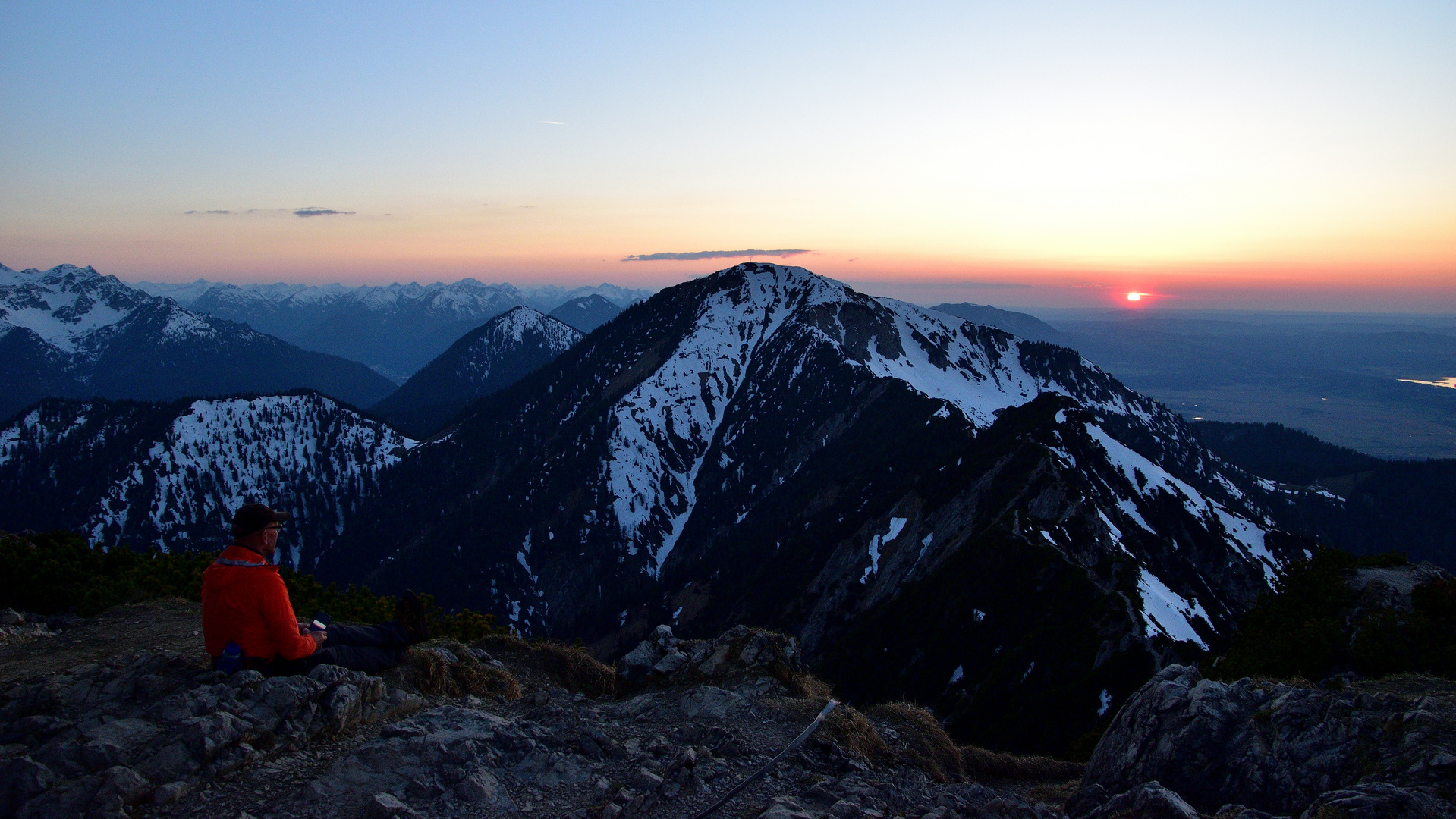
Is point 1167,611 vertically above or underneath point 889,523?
above

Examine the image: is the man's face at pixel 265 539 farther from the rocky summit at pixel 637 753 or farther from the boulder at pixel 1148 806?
the boulder at pixel 1148 806

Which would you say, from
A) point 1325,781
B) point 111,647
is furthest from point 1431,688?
point 111,647

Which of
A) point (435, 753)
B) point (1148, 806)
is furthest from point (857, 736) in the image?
point (435, 753)

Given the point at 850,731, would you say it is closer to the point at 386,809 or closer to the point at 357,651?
the point at 386,809

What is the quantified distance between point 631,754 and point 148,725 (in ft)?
23.2

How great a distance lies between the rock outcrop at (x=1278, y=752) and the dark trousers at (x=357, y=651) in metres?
12.6

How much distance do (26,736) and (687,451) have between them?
159 metres

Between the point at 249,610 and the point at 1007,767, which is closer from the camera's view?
the point at 249,610

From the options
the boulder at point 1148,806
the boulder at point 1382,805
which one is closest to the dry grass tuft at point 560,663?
the boulder at point 1148,806

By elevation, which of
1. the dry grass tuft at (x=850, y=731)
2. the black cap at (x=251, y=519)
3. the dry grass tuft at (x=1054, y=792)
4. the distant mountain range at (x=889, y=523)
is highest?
the black cap at (x=251, y=519)

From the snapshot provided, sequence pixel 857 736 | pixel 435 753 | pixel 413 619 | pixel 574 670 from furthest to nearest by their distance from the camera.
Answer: pixel 574 670, pixel 413 619, pixel 857 736, pixel 435 753

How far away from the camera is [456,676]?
1392 cm

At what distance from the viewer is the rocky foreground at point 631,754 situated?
8.80 meters

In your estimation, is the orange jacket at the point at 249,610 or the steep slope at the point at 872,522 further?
the steep slope at the point at 872,522
